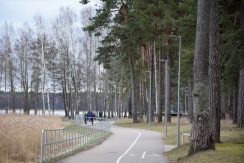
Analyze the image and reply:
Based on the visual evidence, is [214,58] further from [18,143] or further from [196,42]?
[18,143]

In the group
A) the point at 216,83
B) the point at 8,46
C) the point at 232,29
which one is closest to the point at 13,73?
the point at 8,46

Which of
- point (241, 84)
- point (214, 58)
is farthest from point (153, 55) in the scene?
point (214, 58)

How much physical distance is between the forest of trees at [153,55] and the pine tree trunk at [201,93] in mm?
39

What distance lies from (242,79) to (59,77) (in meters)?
57.3

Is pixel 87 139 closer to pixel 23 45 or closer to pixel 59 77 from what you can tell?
pixel 23 45

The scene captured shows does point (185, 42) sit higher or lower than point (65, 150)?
higher

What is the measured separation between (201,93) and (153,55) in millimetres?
42307

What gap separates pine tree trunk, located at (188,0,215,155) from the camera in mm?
21250

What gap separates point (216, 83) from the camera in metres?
24.6

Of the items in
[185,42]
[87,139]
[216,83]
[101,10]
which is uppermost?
[101,10]

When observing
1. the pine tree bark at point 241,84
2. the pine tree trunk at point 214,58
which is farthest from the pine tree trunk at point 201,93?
the pine tree bark at point 241,84

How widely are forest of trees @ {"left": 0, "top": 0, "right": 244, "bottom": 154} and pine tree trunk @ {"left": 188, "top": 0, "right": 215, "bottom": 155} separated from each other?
4 cm

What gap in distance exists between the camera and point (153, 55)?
63312 millimetres

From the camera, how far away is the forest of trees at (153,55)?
2178 centimetres
